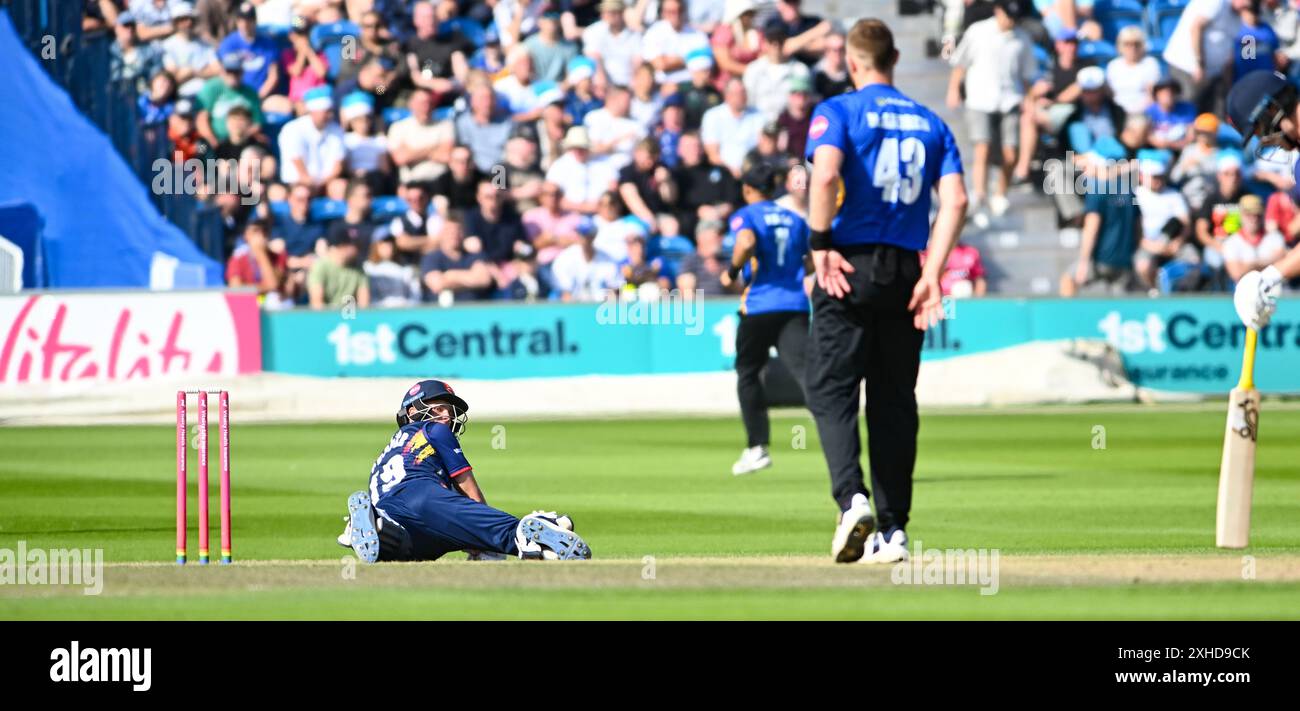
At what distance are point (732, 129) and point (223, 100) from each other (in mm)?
6433

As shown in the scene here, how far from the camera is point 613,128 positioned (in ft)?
87.9

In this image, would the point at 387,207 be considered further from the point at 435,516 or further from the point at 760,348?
the point at 435,516

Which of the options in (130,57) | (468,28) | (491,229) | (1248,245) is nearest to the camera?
(491,229)

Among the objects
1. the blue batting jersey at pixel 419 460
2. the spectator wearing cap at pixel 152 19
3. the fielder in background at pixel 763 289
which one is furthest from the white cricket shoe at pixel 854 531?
→ the spectator wearing cap at pixel 152 19

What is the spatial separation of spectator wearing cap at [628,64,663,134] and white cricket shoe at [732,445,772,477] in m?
11.4

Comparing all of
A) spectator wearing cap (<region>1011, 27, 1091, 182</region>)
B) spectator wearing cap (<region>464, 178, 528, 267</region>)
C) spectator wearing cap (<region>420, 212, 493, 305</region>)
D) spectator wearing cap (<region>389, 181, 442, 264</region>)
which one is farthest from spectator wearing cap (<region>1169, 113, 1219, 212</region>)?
Answer: spectator wearing cap (<region>389, 181, 442, 264</region>)

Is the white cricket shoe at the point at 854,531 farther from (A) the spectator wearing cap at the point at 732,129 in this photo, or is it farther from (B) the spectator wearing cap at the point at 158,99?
(B) the spectator wearing cap at the point at 158,99

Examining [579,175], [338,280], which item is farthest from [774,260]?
[579,175]

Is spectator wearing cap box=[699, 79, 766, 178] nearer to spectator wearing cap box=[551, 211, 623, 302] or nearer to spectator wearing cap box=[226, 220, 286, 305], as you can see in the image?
spectator wearing cap box=[551, 211, 623, 302]

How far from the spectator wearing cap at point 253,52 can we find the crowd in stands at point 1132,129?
8.81m

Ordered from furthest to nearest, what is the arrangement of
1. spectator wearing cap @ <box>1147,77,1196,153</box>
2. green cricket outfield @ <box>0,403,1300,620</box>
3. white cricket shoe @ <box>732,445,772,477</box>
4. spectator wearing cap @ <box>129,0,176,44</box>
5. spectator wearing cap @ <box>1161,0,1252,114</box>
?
spectator wearing cap @ <box>129,0,176,44</box> < spectator wearing cap @ <box>1161,0,1252,114</box> < spectator wearing cap @ <box>1147,77,1196,153</box> < white cricket shoe @ <box>732,445,772,477</box> < green cricket outfield @ <box>0,403,1300,620</box>

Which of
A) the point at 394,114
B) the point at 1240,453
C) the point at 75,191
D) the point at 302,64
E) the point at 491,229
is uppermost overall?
the point at 302,64

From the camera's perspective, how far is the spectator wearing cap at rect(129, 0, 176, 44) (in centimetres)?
2742

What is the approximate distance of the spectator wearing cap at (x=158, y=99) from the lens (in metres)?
26.2
